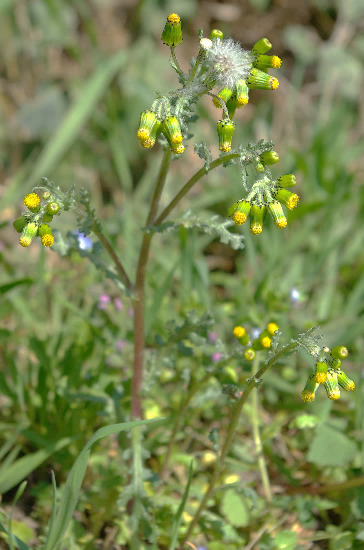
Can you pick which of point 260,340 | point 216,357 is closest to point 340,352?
point 260,340

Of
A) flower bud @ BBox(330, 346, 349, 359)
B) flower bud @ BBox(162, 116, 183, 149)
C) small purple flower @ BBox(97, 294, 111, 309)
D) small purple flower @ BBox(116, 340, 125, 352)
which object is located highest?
small purple flower @ BBox(97, 294, 111, 309)

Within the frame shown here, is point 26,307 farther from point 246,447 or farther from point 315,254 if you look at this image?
point 315,254

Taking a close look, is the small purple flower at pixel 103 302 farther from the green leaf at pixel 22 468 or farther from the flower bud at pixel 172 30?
the flower bud at pixel 172 30

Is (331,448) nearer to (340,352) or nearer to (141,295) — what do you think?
(340,352)

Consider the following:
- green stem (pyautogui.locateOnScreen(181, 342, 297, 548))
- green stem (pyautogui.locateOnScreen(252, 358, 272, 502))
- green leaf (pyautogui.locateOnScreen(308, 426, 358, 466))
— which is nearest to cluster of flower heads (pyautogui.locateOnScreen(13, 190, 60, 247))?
green stem (pyautogui.locateOnScreen(181, 342, 297, 548))

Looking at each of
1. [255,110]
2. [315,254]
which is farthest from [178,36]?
[255,110]

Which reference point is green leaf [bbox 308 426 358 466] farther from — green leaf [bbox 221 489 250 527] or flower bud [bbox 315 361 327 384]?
flower bud [bbox 315 361 327 384]
